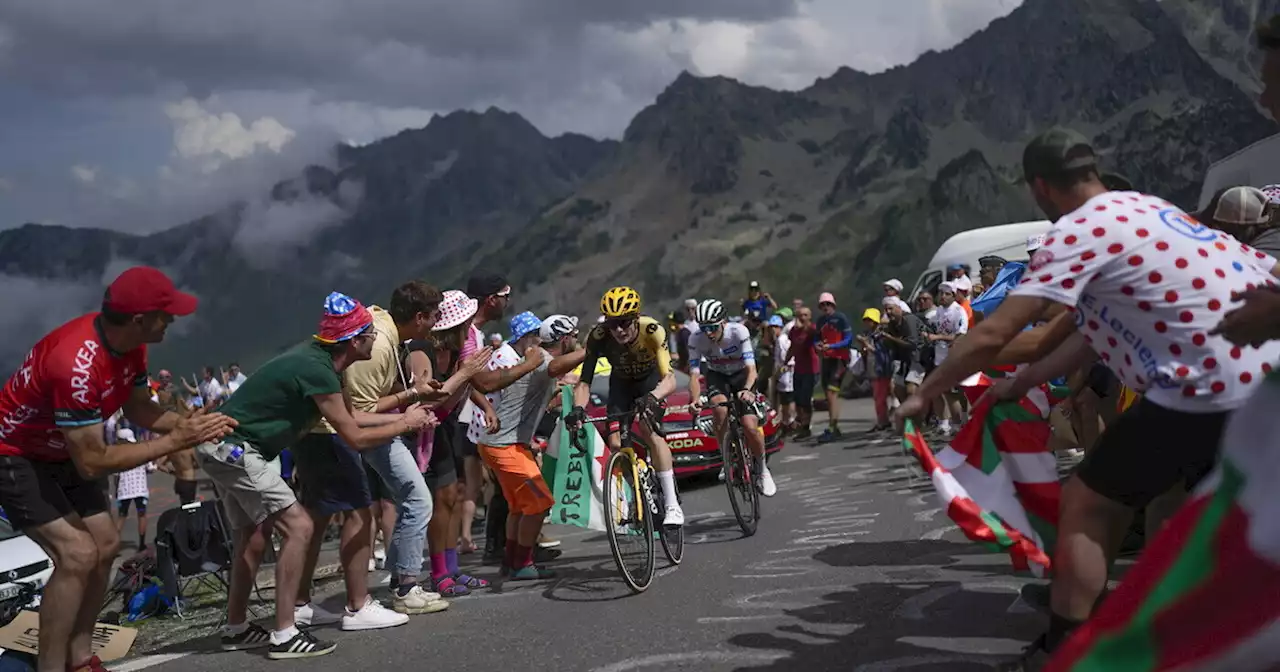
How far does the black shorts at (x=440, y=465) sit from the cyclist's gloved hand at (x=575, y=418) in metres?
1.10

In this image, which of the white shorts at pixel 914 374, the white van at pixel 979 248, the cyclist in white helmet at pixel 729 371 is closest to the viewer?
the cyclist in white helmet at pixel 729 371

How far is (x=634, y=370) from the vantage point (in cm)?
808

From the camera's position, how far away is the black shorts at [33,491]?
16.3ft

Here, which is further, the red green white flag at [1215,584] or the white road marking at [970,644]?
the white road marking at [970,644]

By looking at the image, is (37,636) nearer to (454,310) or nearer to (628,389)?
(454,310)

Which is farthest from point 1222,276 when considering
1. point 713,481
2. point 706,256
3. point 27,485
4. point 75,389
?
point 706,256

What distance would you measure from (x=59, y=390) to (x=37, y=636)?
1555 mm

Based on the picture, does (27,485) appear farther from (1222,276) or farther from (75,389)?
(1222,276)

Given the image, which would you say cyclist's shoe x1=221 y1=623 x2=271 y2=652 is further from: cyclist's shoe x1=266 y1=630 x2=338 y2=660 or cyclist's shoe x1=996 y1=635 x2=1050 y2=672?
cyclist's shoe x1=996 y1=635 x2=1050 y2=672

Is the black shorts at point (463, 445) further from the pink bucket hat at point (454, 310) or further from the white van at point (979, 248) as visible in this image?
the white van at point (979, 248)

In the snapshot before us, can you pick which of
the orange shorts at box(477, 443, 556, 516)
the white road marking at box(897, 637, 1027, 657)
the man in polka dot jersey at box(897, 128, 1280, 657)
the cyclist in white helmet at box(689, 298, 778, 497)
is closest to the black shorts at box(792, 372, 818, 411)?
the cyclist in white helmet at box(689, 298, 778, 497)

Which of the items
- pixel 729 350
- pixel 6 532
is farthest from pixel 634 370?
pixel 6 532

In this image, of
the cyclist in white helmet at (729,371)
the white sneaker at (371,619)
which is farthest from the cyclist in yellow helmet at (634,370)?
the white sneaker at (371,619)

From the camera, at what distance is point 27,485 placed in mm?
4965
